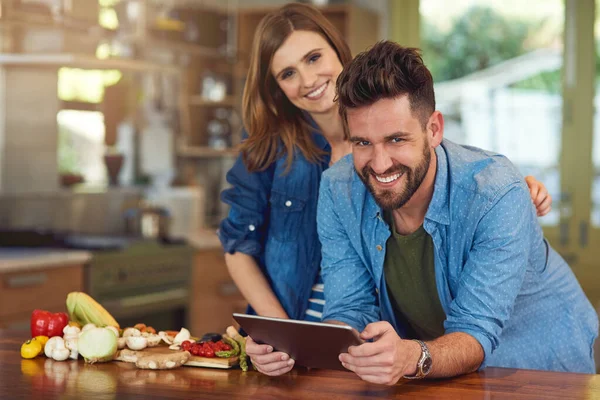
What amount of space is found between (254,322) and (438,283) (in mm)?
508

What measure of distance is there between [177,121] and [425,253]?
4.39 meters

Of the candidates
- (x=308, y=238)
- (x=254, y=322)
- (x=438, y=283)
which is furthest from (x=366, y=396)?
(x=308, y=238)

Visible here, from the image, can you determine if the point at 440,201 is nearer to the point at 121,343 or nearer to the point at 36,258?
the point at 121,343

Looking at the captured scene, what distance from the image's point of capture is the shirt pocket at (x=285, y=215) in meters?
2.61

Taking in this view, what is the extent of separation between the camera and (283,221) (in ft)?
8.66

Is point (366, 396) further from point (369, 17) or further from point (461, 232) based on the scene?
point (369, 17)

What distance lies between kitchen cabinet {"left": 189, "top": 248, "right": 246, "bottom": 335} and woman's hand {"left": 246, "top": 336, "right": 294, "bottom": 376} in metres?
3.22

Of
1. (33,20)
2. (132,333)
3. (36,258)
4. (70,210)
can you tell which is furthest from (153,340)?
(70,210)

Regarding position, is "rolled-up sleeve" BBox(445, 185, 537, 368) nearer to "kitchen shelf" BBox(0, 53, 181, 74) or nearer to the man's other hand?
the man's other hand

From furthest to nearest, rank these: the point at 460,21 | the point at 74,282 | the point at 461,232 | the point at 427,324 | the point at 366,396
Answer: the point at 460,21, the point at 74,282, the point at 427,324, the point at 461,232, the point at 366,396

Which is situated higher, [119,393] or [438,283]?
[438,283]

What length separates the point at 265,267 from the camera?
105 inches

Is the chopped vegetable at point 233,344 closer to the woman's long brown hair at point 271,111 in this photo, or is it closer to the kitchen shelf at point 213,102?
the woman's long brown hair at point 271,111

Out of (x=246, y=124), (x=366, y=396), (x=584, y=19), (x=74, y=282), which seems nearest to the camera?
(x=366, y=396)
